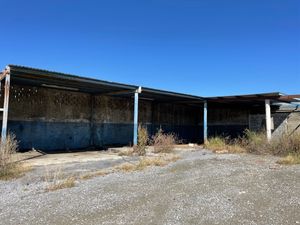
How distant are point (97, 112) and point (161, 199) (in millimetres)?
12926

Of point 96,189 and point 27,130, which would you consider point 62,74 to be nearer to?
point 27,130

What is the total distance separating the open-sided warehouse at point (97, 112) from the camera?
14.1 metres

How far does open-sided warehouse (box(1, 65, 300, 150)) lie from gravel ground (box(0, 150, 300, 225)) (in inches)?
214

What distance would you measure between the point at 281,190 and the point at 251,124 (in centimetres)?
1548

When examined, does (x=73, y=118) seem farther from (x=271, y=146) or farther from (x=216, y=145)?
(x=271, y=146)

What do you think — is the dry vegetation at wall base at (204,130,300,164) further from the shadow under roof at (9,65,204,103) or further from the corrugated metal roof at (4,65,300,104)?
the shadow under roof at (9,65,204,103)

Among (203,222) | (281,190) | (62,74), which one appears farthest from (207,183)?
(62,74)

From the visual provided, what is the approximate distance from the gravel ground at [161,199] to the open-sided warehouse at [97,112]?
5447mm

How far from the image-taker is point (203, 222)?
14.6 ft

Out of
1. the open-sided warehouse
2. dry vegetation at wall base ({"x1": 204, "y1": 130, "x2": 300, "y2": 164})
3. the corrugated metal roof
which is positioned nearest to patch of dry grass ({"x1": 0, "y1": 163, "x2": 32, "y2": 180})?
the open-sided warehouse

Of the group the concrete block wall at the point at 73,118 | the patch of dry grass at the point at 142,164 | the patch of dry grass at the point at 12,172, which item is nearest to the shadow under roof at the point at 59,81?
the concrete block wall at the point at 73,118

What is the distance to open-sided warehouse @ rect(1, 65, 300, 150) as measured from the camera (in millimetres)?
14109

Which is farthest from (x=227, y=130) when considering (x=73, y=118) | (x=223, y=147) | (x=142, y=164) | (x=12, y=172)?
(x=12, y=172)

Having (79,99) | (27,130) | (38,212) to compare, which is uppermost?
(79,99)
